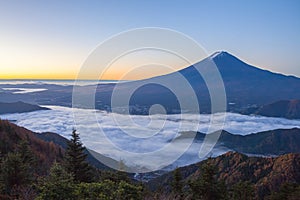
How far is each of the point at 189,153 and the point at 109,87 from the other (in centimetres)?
7156

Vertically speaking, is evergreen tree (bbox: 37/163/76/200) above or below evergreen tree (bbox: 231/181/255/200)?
above

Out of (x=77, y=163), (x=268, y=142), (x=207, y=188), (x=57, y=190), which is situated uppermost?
(x=57, y=190)

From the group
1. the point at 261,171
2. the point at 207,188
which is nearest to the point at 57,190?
the point at 207,188

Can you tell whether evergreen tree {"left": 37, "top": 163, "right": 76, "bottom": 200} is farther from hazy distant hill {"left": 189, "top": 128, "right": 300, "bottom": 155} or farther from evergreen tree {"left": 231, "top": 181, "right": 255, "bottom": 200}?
hazy distant hill {"left": 189, "top": 128, "right": 300, "bottom": 155}

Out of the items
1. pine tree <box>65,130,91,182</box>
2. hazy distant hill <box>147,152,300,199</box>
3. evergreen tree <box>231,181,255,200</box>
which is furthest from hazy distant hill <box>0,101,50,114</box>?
pine tree <box>65,130,91,182</box>

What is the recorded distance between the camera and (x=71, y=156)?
1556cm

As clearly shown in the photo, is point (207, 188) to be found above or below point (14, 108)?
above

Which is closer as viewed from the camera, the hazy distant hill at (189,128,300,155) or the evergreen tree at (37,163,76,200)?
the evergreen tree at (37,163,76,200)

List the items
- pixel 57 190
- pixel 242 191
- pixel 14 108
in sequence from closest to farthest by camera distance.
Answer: pixel 57 190, pixel 242 191, pixel 14 108

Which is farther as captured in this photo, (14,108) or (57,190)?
(14,108)

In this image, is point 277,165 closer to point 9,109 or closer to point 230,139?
point 230,139

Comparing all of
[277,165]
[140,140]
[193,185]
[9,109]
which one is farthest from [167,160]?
[193,185]

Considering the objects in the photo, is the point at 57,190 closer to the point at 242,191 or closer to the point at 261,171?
the point at 242,191

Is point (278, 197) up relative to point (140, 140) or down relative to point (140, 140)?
up
